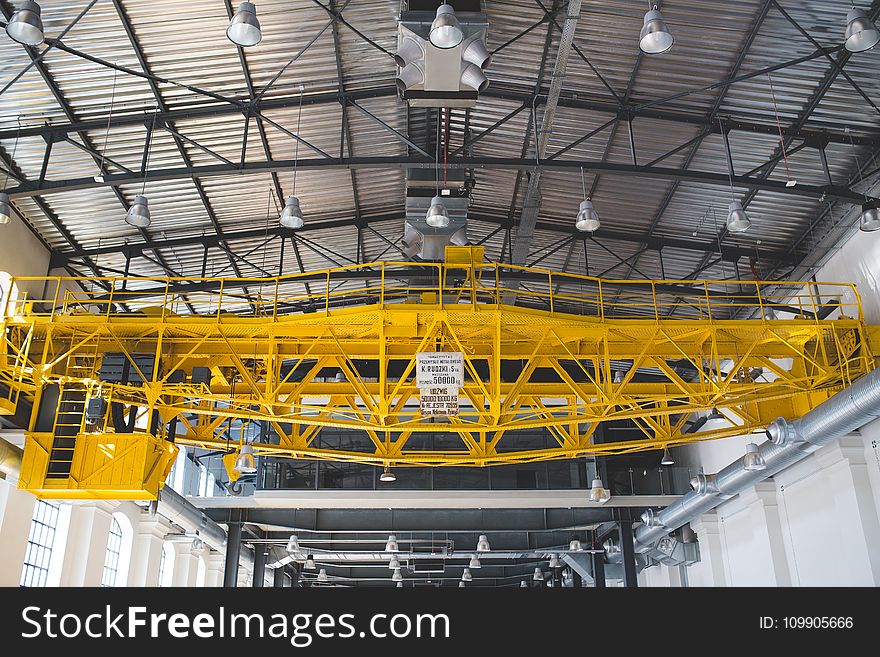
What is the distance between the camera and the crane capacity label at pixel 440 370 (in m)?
19.1

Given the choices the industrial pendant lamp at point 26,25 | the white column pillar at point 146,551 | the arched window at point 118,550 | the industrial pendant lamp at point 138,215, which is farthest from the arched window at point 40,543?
the industrial pendant lamp at point 26,25

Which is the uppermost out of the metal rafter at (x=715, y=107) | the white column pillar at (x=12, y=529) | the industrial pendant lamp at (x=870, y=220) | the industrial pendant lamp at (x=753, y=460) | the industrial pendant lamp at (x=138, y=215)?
the metal rafter at (x=715, y=107)

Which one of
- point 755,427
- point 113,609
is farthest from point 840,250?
point 113,609

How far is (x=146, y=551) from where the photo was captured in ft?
128

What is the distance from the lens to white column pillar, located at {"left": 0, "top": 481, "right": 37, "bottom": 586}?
79.3 ft

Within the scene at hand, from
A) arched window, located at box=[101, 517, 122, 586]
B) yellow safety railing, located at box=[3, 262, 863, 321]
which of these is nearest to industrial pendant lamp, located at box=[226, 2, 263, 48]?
yellow safety railing, located at box=[3, 262, 863, 321]

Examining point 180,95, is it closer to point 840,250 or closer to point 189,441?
point 189,441

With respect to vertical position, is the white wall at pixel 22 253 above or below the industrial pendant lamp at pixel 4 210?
above

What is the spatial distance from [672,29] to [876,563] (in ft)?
59.9

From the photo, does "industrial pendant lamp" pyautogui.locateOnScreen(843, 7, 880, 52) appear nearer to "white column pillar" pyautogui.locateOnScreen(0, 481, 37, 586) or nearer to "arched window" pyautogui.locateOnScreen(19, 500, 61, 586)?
"white column pillar" pyautogui.locateOnScreen(0, 481, 37, 586)

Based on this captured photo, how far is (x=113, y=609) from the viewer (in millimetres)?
2518

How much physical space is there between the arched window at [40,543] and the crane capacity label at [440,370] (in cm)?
1958

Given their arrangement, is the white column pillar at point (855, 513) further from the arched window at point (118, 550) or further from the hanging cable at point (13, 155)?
the arched window at point (118, 550)

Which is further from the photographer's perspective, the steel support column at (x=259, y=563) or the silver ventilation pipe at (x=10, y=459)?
the steel support column at (x=259, y=563)
